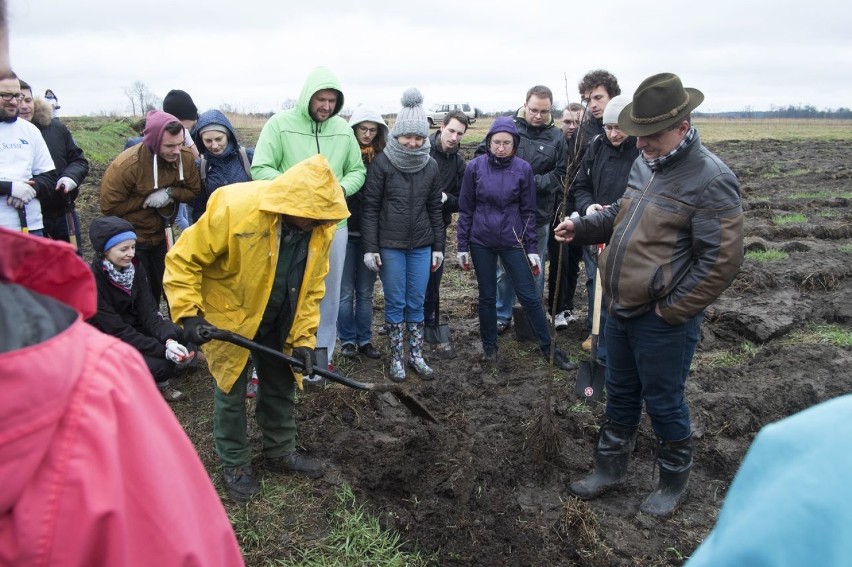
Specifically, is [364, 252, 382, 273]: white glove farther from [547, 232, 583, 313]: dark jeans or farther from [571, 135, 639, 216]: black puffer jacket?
[547, 232, 583, 313]: dark jeans

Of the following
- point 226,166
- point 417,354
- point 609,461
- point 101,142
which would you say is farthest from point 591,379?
Answer: point 101,142

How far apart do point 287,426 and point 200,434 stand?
90cm

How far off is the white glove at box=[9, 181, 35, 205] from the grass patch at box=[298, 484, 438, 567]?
317 cm

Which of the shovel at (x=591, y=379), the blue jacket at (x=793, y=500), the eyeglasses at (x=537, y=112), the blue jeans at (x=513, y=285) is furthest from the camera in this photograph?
the eyeglasses at (x=537, y=112)

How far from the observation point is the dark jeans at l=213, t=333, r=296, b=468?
11.9 ft

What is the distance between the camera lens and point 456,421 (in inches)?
180

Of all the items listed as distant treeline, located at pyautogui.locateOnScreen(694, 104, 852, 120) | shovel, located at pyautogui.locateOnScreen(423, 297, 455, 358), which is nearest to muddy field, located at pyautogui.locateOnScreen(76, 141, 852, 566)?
shovel, located at pyautogui.locateOnScreen(423, 297, 455, 358)

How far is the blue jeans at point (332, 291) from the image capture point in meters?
4.85

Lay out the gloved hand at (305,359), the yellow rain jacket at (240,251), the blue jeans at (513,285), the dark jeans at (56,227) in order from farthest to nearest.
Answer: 1. the blue jeans at (513,285)
2. the dark jeans at (56,227)
3. the gloved hand at (305,359)
4. the yellow rain jacket at (240,251)

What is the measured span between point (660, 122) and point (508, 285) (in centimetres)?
320

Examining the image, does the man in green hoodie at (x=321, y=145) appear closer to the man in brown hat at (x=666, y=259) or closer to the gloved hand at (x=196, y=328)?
the gloved hand at (x=196, y=328)

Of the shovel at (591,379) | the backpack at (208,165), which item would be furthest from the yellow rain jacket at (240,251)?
the shovel at (591,379)

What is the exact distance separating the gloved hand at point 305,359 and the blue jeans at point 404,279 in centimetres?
156

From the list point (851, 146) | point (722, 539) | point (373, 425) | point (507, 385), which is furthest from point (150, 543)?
point (851, 146)
